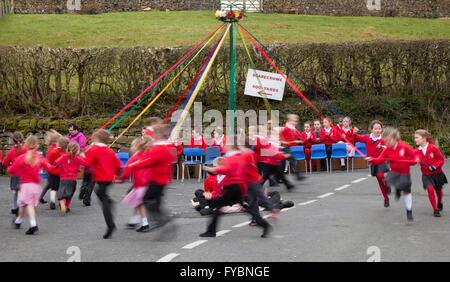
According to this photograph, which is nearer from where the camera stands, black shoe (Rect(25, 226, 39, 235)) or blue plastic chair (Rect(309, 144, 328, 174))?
black shoe (Rect(25, 226, 39, 235))

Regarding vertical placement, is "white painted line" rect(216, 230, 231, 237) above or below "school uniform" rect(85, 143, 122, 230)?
below

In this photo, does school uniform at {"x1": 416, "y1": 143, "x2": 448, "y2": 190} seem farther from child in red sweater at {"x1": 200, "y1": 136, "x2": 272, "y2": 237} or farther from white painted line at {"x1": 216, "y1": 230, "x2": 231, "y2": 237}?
white painted line at {"x1": 216, "y1": 230, "x2": 231, "y2": 237}

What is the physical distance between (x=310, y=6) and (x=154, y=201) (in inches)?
1288

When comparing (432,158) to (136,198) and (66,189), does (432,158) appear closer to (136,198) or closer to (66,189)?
(136,198)

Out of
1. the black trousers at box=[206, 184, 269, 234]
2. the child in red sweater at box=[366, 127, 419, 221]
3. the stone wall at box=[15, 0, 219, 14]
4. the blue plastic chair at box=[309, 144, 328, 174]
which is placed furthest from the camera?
the stone wall at box=[15, 0, 219, 14]

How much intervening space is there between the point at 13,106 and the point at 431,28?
23.1 meters

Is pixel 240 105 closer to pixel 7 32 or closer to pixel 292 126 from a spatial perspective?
pixel 292 126

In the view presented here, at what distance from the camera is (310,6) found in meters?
38.5

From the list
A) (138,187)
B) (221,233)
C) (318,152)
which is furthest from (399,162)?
(318,152)

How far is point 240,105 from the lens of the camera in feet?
63.4

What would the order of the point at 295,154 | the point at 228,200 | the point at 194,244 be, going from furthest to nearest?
1. the point at 295,154
2. the point at 228,200
3. the point at 194,244

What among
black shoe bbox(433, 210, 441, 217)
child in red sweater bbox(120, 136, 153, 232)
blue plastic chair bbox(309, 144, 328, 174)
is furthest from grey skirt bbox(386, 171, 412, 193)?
Answer: blue plastic chair bbox(309, 144, 328, 174)

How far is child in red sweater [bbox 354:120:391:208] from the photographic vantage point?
10367 mm
